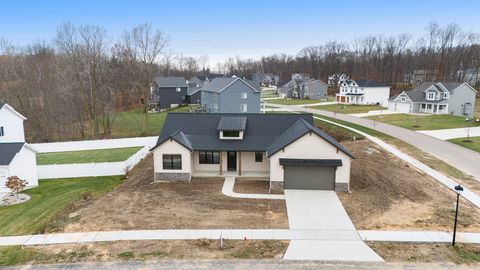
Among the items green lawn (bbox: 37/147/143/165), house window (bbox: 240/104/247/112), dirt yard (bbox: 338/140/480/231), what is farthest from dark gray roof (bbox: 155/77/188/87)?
dirt yard (bbox: 338/140/480/231)

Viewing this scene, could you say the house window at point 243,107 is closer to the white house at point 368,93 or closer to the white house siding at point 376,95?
the white house at point 368,93

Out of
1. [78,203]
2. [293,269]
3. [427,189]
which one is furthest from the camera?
[427,189]

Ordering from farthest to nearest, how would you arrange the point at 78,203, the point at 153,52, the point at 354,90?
1. the point at 354,90
2. the point at 153,52
3. the point at 78,203

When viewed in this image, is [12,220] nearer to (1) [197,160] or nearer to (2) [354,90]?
(1) [197,160]

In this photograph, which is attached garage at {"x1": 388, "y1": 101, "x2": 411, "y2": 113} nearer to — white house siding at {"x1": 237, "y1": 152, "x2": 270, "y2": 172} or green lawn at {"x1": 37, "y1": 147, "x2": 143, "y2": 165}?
white house siding at {"x1": 237, "y1": 152, "x2": 270, "y2": 172}

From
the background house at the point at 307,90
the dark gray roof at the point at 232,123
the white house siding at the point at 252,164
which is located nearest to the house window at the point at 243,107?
the dark gray roof at the point at 232,123

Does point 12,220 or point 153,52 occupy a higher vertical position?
point 153,52

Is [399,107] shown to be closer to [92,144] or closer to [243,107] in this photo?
[243,107]

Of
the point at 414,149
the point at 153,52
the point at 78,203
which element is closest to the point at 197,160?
the point at 78,203
